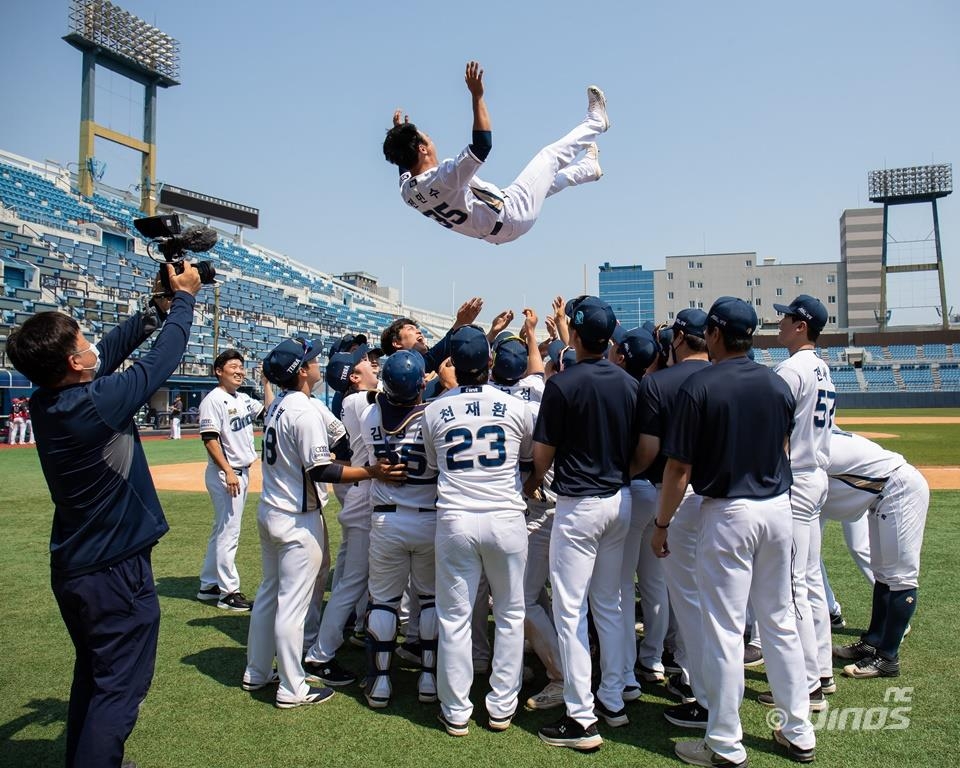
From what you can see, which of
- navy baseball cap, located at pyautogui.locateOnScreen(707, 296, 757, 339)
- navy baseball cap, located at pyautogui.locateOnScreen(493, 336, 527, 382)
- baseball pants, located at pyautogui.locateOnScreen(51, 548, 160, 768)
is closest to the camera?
baseball pants, located at pyautogui.locateOnScreen(51, 548, 160, 768)

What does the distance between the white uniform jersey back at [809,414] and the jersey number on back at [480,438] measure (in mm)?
1987

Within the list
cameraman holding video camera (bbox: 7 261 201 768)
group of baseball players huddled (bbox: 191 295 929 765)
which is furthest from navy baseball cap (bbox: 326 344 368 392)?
cameraman holding video camera (bbox: 7 261 201 768)

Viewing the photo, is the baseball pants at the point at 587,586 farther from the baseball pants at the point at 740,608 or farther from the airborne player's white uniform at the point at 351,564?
the airborne player's white uniform at the point at 351,564

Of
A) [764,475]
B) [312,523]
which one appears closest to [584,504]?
[764,475]

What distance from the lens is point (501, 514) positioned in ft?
14.1

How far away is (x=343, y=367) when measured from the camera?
5.91m

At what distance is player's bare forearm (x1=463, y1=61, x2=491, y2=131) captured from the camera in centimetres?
430

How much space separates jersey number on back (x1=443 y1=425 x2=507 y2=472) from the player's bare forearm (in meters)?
1.90

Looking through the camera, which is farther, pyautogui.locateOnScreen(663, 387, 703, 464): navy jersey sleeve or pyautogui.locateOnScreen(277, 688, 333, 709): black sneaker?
pyautogui.locateOnScreen(277, 688, 333, 709): black sneaker

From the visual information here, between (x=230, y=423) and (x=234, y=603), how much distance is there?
5.92 ft

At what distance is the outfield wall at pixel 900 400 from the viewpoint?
46.8 metres

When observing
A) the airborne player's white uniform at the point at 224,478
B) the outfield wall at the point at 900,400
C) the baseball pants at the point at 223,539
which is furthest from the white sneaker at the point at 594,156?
the outfield wall at the point at 900,400

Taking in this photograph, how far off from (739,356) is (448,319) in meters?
74.6

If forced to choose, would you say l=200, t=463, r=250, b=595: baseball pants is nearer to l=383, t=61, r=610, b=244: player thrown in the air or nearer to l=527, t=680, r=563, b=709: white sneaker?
l=527, t=680, r=563, b=709: white sneaker
